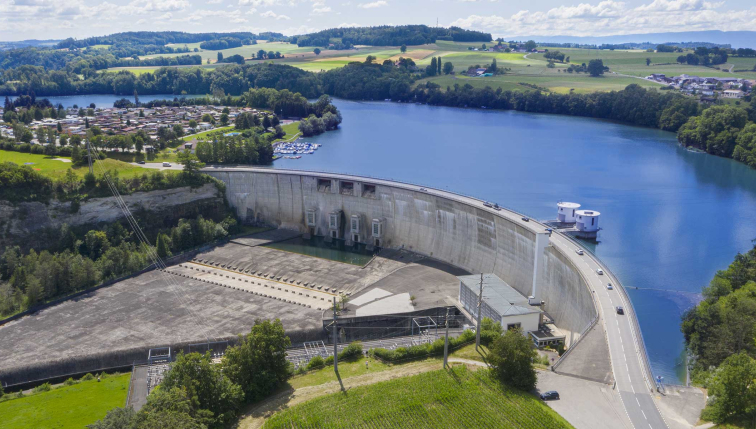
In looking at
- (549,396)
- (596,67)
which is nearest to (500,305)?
(549,396)

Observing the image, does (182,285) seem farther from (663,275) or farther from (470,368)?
(663,275)

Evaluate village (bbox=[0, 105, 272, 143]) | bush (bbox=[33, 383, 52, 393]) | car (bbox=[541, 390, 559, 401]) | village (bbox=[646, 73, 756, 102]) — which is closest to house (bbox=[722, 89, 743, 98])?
village (bbox=[646, 73, 756, 102])

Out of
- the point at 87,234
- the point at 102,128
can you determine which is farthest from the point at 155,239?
the point at 102,128

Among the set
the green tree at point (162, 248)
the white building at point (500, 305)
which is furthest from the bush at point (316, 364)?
the green tree at point (162, 248)

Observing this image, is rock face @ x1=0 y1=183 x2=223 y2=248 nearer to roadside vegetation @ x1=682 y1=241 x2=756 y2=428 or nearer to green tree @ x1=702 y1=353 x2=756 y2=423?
roadside vegetation @ x1=682 y1=241 x2=756 y2=428

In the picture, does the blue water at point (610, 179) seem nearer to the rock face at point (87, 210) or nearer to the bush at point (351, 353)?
the bush at point (351, 353)

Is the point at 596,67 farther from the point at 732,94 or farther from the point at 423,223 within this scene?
the point at 423,223
